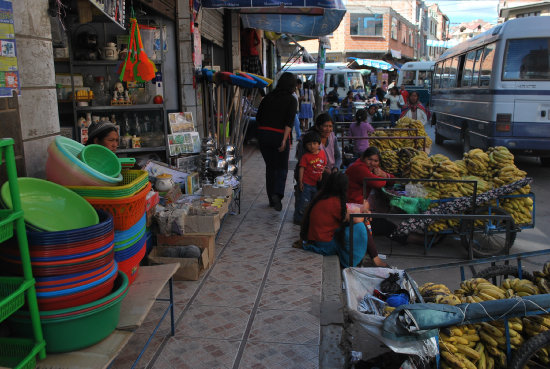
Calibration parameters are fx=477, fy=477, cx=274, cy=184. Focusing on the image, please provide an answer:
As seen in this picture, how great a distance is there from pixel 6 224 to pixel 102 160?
1303 millimetres

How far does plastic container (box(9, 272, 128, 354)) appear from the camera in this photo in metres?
2.26

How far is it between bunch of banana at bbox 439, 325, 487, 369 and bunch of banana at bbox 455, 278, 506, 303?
0.36 metres

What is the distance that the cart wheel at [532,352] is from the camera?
114 inches

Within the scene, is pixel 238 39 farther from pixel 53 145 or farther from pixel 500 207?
pixel 53 145

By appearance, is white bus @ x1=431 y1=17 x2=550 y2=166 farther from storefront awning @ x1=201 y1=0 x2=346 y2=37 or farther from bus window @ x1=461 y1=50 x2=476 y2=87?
storefront awning @ x1=201 y1=0 x2=346 y2=37

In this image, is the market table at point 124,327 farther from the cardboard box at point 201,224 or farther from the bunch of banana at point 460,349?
the bunch of banana at point 460,349

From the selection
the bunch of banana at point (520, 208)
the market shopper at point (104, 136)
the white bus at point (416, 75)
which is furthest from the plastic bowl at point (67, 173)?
the white bus at point (416, 75)

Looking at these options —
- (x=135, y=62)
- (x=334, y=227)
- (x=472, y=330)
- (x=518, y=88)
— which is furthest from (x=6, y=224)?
(x=518, y=88)

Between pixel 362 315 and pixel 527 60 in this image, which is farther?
pixel 527 60

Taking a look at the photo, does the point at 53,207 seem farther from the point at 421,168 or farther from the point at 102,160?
the point at 421,168

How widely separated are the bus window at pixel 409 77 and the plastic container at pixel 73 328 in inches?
1102

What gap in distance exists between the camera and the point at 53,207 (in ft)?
8.21

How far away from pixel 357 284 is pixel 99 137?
263 cm

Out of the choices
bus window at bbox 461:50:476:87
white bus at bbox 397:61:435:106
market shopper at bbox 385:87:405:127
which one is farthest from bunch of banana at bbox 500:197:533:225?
white bus at bbox 397:61:435:106
